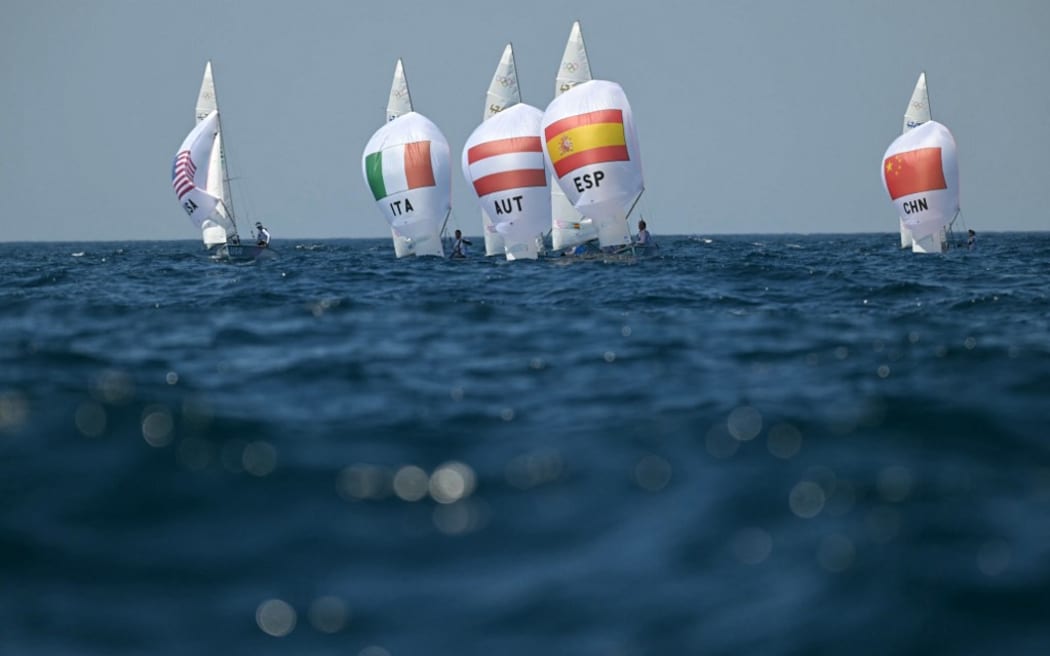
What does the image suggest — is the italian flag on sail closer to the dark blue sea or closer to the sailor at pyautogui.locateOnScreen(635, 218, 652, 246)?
the sailor at pyautogui.locateOnScreen(635, 218, 652, 246)

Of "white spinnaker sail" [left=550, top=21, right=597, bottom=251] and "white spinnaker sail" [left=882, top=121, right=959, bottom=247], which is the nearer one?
"white spinnaker sail" [left=550, top=21, right=597, bottom=251]

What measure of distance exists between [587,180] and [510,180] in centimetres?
357

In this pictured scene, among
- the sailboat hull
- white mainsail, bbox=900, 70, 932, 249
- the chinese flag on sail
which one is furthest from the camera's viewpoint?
white mainsail, bbox=900, 70, 932, 249

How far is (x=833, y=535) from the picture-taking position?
4.84 m

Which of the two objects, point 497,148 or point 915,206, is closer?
point 497,148

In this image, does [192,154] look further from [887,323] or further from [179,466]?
[179,466]

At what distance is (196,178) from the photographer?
4506cm

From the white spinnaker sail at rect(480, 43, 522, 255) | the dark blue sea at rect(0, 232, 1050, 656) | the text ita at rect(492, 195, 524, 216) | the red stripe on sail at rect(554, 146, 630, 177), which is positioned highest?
the white spinnaker sail at rect(480, 43, 522, 255)

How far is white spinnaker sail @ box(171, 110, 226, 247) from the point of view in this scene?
4425 cm

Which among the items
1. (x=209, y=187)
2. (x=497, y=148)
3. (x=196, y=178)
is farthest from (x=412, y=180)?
(x=209, y=187)

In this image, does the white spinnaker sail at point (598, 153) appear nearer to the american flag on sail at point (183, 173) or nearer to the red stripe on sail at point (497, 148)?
the red stripe on sail at point (497, 148)

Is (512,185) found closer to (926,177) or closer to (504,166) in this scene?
(504,166)

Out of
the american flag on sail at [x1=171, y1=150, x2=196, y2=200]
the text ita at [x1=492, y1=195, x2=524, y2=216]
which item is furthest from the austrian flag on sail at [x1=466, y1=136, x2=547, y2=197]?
the american flag on sail at [x1=171, y1=150, x2=196, y2=200]

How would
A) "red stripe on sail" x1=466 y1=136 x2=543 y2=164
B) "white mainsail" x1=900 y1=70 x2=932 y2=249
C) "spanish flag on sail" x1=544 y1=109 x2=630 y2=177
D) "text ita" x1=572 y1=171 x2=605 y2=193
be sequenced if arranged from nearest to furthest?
"spanish flag on sail" x1=544 y1=109 x2=630 y2=177 < "text ita" x1=572 y1=171 x2=605 y2=193 < "red stripe on sail" x1=466 y1=136 x2=543 y2=164 < "white mainsail" x1=900 y1=70 x2=932 y2=249
